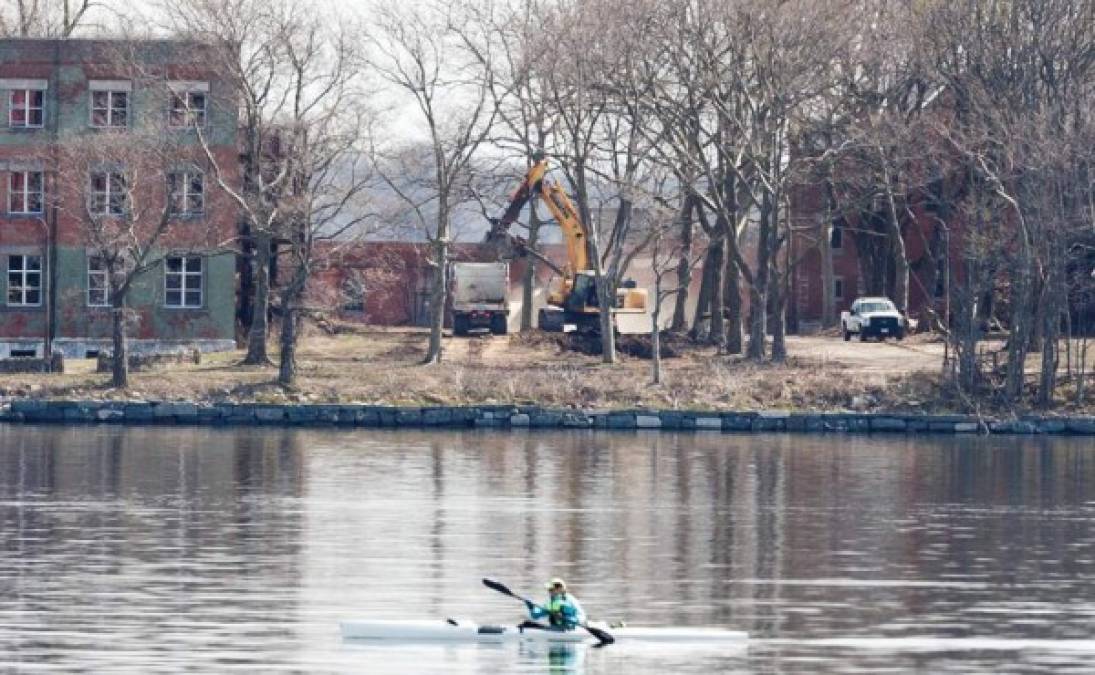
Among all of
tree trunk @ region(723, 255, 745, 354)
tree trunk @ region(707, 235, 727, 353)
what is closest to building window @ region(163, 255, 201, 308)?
tree trunk @ region(707, 235, 727, 353)

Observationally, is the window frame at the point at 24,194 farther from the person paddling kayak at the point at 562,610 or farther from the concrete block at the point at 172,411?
the person paddling kayak at the point at 562,610

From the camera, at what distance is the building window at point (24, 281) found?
73938 millimetres

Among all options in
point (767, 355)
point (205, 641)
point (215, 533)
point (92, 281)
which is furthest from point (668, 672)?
point (92, 281)

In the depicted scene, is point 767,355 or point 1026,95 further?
point 767,355

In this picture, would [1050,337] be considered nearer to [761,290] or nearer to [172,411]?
[761,290]

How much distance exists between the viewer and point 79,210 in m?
69.7

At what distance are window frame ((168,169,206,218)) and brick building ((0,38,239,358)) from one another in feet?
0.39

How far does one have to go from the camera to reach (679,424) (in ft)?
208

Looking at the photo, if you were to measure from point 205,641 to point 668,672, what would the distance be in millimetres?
5862

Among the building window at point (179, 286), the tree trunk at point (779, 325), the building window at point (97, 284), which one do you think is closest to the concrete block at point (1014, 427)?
the tree trunk at point (779, 325)

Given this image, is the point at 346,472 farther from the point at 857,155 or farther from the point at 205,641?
the point at 857,155

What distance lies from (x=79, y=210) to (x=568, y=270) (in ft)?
64.6

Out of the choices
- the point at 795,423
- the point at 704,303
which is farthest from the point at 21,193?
the point at 795,423

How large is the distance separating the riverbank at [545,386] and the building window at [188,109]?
733cm
